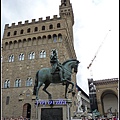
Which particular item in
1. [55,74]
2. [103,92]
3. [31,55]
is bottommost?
[103,92]

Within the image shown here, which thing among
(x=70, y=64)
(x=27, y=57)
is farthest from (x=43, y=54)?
(x=70, y=64)

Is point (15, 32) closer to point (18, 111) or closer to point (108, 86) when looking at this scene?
point (18, 111)

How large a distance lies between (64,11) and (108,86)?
23.2m

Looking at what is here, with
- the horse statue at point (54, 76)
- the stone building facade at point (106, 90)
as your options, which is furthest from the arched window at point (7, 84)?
the stone building facade at point (106, 90)

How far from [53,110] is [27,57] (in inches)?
906

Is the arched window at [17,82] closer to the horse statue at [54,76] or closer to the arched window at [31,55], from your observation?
the arched window at [31,55]

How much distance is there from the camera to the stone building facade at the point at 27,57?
26.7m

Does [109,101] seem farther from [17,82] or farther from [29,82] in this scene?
[17,82]

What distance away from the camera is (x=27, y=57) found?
3019 cm

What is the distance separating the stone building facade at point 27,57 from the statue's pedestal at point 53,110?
1772cm

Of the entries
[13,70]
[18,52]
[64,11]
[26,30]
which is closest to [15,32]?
[26,30]

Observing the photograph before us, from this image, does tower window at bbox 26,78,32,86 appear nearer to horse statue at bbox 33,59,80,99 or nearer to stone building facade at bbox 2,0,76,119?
stone building facade at bbox 2,0,76,119

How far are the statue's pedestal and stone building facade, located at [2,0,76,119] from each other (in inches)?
698

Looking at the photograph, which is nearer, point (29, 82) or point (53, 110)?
point (53, 110)
